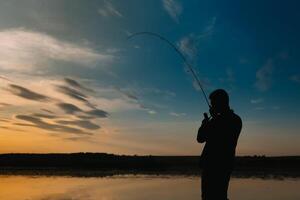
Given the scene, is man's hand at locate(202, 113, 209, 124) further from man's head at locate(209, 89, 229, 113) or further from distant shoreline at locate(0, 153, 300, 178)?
distant shoreline at locate(0, 153, 300, 178)

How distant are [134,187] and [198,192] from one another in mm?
3091

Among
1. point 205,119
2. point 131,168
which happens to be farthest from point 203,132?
point 131,168

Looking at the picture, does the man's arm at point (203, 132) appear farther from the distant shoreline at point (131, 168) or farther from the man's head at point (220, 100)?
the distant shoreline at point (131, 168)

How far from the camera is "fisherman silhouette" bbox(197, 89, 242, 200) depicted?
575 cm

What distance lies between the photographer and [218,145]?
580 cm

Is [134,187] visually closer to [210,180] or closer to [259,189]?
[259,189]

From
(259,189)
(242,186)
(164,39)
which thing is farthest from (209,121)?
(242,186)

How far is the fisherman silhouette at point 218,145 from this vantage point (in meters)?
5.75

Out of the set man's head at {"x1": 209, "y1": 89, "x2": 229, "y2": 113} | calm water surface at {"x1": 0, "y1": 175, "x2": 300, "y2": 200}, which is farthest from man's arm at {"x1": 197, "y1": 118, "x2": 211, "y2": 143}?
calm water surface at {"x1": 0, "y1": 175, "x2": 300, "y2": 200}

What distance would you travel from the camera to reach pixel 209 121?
5816 millimetres

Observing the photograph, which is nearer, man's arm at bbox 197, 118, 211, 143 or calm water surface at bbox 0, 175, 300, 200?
man's arm at bbox 197, 118, 211, 143

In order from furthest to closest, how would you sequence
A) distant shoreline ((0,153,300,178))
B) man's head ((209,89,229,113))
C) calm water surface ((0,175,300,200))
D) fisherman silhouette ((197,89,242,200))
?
distant shoreline ((0,153,300,178)), calm water surface ((0,175,300,200)), man's head ((209,89,229,113)), fisherman silhouette ((197,89,242,200))

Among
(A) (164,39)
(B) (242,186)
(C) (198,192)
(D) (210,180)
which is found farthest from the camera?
(B) (242,186)

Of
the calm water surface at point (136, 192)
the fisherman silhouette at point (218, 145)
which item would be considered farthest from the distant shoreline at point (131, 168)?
the fisherman silhouette at point (218, 145)
